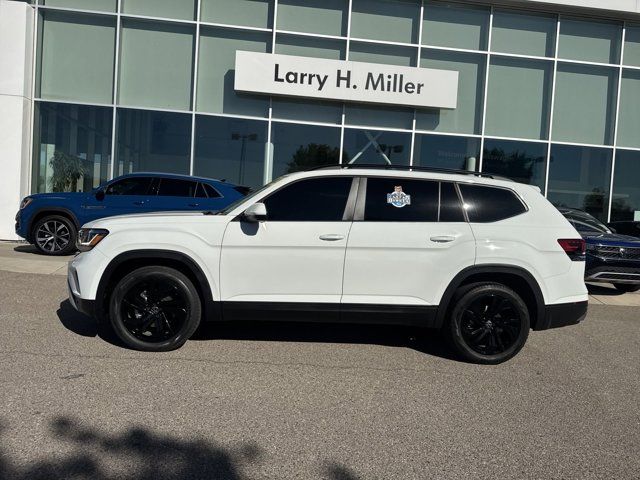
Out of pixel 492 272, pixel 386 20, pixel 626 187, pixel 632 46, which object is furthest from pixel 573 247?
pixel 632 46

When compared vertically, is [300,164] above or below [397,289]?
above

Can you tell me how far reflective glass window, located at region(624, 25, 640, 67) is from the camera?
46.4ft

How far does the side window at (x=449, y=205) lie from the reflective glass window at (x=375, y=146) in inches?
340

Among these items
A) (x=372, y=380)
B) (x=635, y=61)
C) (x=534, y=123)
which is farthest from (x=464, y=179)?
(x=635, y=61)

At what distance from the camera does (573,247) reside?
5.07m

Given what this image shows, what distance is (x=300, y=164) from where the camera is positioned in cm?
1372

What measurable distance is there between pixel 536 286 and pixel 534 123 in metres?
10.3

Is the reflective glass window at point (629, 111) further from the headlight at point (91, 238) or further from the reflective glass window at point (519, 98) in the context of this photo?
the headlight at point (91, 238)

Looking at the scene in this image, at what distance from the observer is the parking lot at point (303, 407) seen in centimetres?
317

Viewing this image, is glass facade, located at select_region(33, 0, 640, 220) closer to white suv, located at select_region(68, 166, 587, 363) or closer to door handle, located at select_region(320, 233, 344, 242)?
white suv, located at select_region(68, 166, 587, 363)

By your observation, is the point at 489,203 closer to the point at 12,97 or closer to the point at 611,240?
the point at 611,240

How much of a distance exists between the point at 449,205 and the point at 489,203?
0.39 m

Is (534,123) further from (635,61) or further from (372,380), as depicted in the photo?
(372,380)

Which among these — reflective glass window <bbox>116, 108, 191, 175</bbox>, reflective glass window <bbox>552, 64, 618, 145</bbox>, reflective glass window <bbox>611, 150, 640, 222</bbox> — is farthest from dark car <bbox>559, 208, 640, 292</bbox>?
reflective glass window <bbox>116, 108, 191, 175</bbox>
